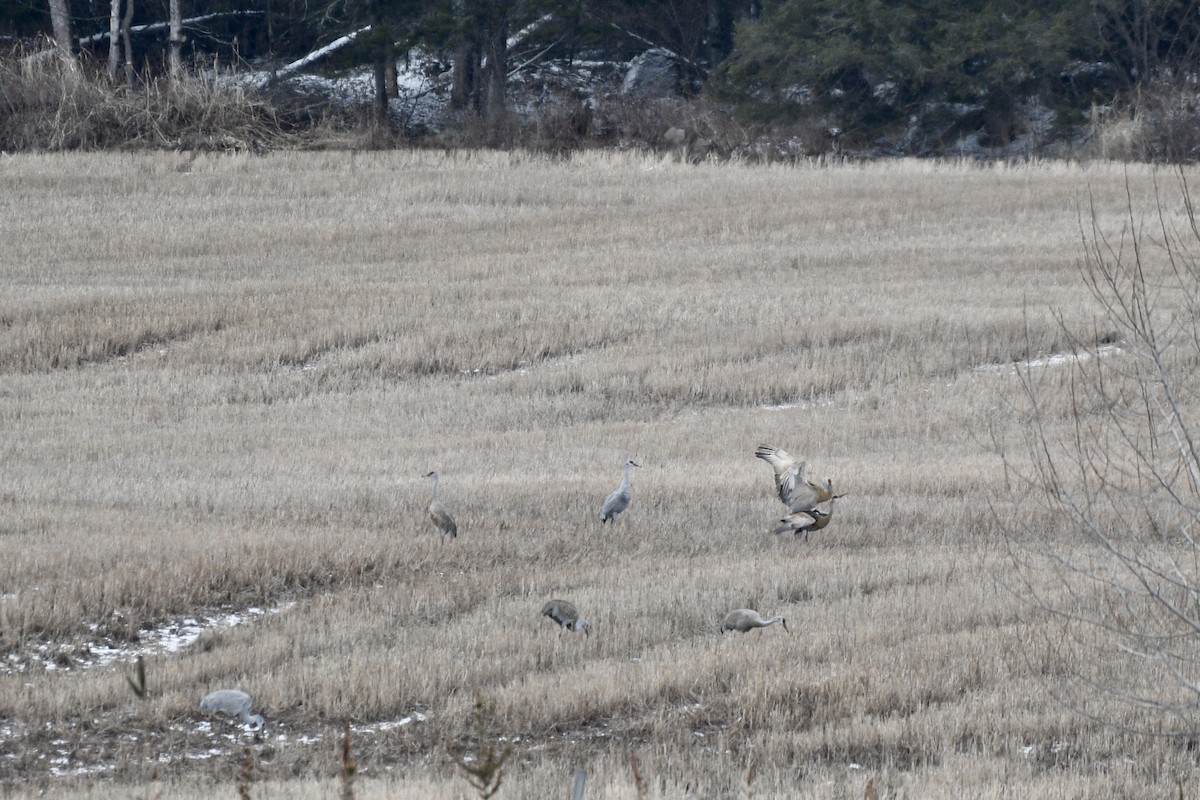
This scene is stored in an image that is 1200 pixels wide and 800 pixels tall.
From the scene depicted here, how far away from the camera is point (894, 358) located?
1695 cm

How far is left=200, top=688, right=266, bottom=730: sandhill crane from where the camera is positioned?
638 cm

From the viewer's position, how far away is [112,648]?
7441 millimetres

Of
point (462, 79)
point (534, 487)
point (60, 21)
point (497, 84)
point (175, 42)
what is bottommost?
point (534, 487)

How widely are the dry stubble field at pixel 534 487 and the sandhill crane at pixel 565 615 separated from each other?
8cm

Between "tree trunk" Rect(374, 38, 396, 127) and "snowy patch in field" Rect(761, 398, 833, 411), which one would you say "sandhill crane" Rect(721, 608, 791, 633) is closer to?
"snowy patch in field" Rect(761, 398, 833, 411)

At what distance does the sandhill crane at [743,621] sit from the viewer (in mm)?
7398

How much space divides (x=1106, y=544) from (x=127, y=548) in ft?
20.0

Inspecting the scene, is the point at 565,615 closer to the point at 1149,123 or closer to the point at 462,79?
the point at 1149,123

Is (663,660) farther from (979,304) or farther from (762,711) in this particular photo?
(979,304)

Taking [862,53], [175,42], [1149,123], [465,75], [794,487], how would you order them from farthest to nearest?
[465,75] < [175,42] < [862,53] < [1149,123] < [794,487]

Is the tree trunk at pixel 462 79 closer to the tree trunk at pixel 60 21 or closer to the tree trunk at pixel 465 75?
the tree trunk at pixel 465 75

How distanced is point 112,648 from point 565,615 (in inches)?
98.1

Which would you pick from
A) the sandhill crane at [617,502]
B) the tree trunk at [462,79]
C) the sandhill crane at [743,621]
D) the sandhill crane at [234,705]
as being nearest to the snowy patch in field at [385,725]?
the sandhill crane at [234,705]

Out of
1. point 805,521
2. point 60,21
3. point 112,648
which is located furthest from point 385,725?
point 60,21
